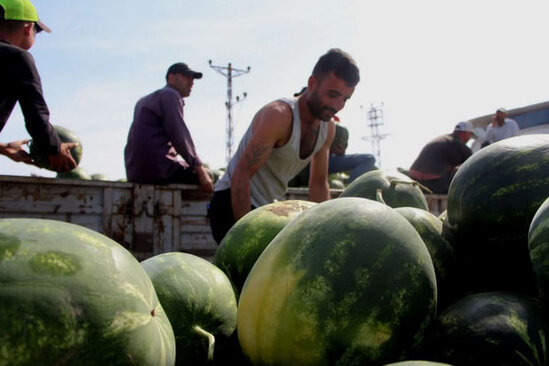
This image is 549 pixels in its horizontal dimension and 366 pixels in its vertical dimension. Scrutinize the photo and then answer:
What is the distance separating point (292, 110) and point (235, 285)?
3141 millimetres

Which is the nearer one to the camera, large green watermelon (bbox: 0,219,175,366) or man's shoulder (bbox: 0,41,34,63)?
large green watermelon (bbox: 0,219,175,366)

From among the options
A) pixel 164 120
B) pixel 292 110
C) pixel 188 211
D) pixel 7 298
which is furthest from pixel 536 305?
pixel 164 120

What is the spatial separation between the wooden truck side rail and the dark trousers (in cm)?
88

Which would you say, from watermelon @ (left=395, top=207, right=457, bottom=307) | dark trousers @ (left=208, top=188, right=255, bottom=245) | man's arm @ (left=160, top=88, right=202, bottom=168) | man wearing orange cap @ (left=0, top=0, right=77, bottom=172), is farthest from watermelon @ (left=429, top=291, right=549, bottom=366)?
man's arm @ (left=160, top=88, right=202, bottom=168)

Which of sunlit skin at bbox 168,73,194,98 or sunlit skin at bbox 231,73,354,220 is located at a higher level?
sunlit skin at bbox 168,73,194,98

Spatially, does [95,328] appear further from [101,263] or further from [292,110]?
[292,110]

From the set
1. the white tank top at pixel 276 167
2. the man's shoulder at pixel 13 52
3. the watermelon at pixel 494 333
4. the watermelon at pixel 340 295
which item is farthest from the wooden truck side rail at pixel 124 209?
the watermelon at pixel 494 333

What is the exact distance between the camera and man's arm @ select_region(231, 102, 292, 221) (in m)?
4.38

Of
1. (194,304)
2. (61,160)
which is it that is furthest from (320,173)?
(194,304)

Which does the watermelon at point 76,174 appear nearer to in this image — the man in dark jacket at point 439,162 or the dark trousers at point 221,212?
the dark trousers at point 221,212

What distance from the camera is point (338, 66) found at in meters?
4.47

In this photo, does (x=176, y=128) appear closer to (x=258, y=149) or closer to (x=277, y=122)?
(x=258, y=149)

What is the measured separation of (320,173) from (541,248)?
4.32 meters

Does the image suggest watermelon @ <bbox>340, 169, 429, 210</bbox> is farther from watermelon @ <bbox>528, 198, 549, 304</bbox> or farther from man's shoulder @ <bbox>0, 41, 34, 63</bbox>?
man's shoulder @ <bbox>0, 41, 34, 63</bbox>
